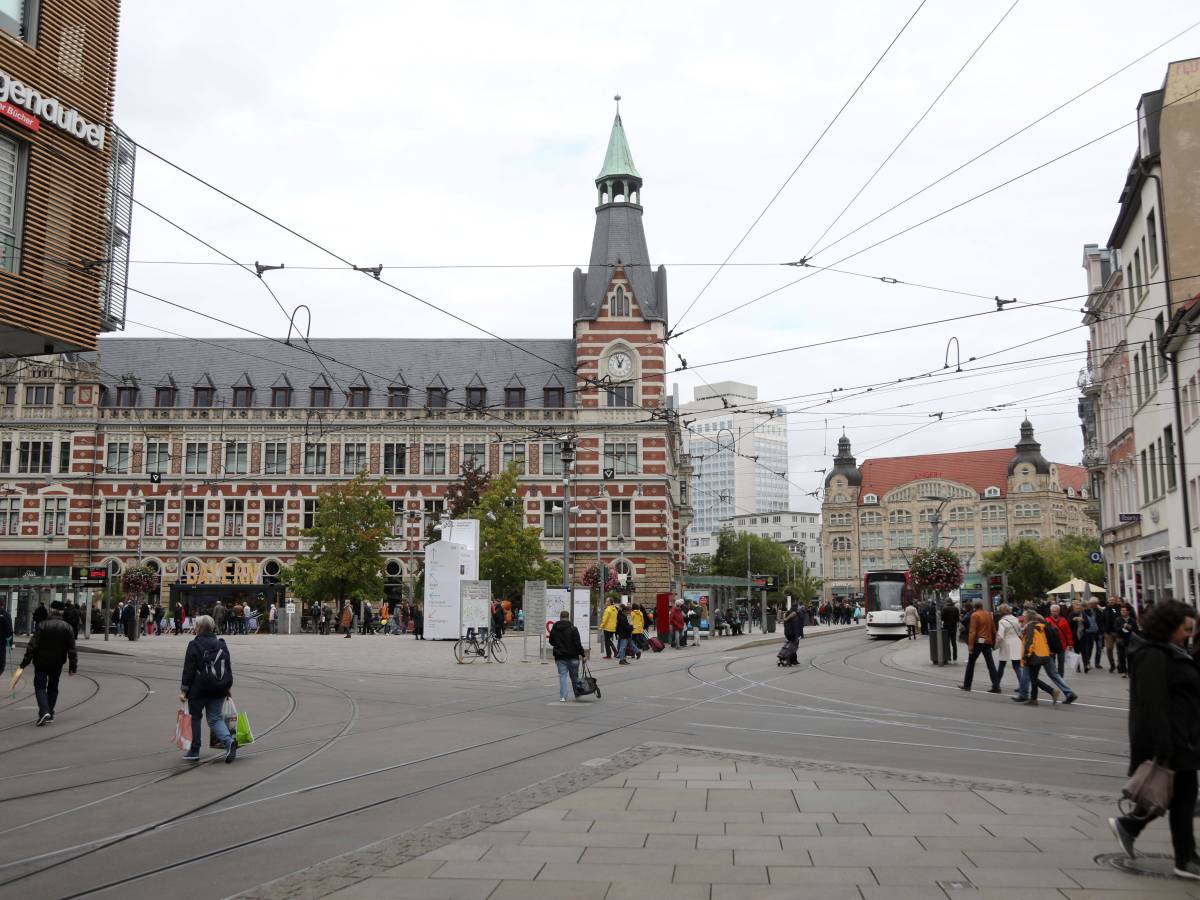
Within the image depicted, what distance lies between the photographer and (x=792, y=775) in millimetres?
10477

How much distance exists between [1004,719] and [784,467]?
559ft

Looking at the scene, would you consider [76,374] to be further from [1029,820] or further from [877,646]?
[1029,820]

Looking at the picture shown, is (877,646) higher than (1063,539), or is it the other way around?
(1063,539)

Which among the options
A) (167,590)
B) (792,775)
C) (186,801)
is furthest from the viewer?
(167,590)

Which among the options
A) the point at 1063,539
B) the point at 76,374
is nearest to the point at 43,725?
the point at 76,374

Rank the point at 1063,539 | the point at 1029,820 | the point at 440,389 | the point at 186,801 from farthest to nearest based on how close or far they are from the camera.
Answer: the point at 1063,539 → the point at 440,389 → the point at 186,801 → the point at 1029,820

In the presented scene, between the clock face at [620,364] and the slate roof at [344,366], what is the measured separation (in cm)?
305

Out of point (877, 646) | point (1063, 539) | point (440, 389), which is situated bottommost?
point (877, 646)

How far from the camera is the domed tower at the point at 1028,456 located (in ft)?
423

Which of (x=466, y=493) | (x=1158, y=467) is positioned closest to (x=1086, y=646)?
(x=1158, y=467)

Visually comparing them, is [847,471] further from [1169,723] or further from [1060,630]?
[1169,723]

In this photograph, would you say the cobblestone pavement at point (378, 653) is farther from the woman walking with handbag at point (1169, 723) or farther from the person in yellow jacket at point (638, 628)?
the woman walking with handbag at point (1169, 723)

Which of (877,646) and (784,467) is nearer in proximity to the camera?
(877,646)

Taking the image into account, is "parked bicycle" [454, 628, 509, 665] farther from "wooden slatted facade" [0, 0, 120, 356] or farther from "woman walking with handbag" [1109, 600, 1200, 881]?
"woman walking with handbag" [1109, 600, 1200, 881]
